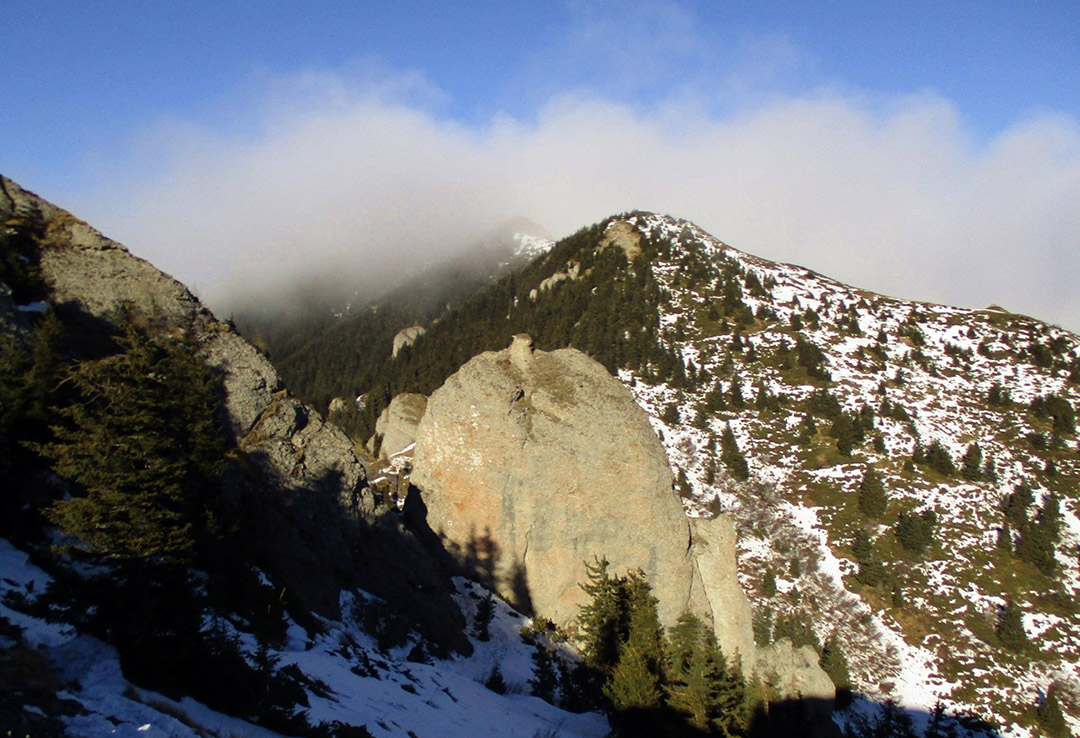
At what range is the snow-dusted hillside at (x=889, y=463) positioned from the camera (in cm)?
4556

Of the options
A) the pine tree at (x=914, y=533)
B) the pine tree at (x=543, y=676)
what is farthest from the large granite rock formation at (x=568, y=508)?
the pine tree at (x=914, y=533)

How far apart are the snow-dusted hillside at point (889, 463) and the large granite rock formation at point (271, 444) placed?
36764 mm

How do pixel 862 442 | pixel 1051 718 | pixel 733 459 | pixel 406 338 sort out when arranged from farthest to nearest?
1. pixel 406 338
2. pixel 862 442
3. pixel 733 459
4. pixel 1051 718

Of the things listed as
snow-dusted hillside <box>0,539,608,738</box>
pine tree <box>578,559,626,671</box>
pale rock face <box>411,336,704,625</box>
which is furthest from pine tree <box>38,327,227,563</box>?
pale rock face <box>411,336,704,625</box>

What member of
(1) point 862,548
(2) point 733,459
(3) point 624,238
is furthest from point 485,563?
(3) point 624,238

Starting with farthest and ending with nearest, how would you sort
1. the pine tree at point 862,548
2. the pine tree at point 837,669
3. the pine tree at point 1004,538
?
the pine tree at point 1004,538 < the pine tree at point 862,548 < the pine tree at point 837,669

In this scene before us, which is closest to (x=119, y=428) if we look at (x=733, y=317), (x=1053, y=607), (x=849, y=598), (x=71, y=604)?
(x=71, y=604)

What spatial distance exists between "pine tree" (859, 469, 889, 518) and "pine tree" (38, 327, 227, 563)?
59453 mm

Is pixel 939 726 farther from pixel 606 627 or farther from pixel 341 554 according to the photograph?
pixel 341 554

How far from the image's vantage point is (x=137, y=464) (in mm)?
9945

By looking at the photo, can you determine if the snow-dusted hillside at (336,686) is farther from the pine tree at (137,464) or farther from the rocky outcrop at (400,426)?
the rocky outcrop at (400,426)

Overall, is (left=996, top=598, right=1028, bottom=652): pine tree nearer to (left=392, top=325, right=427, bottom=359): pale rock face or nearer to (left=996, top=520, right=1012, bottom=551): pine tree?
(left=996, top=520, right=1012, bottom=551): pine tree

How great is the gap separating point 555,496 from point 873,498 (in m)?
42.6

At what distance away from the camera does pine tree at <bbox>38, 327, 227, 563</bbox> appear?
9.09 m
